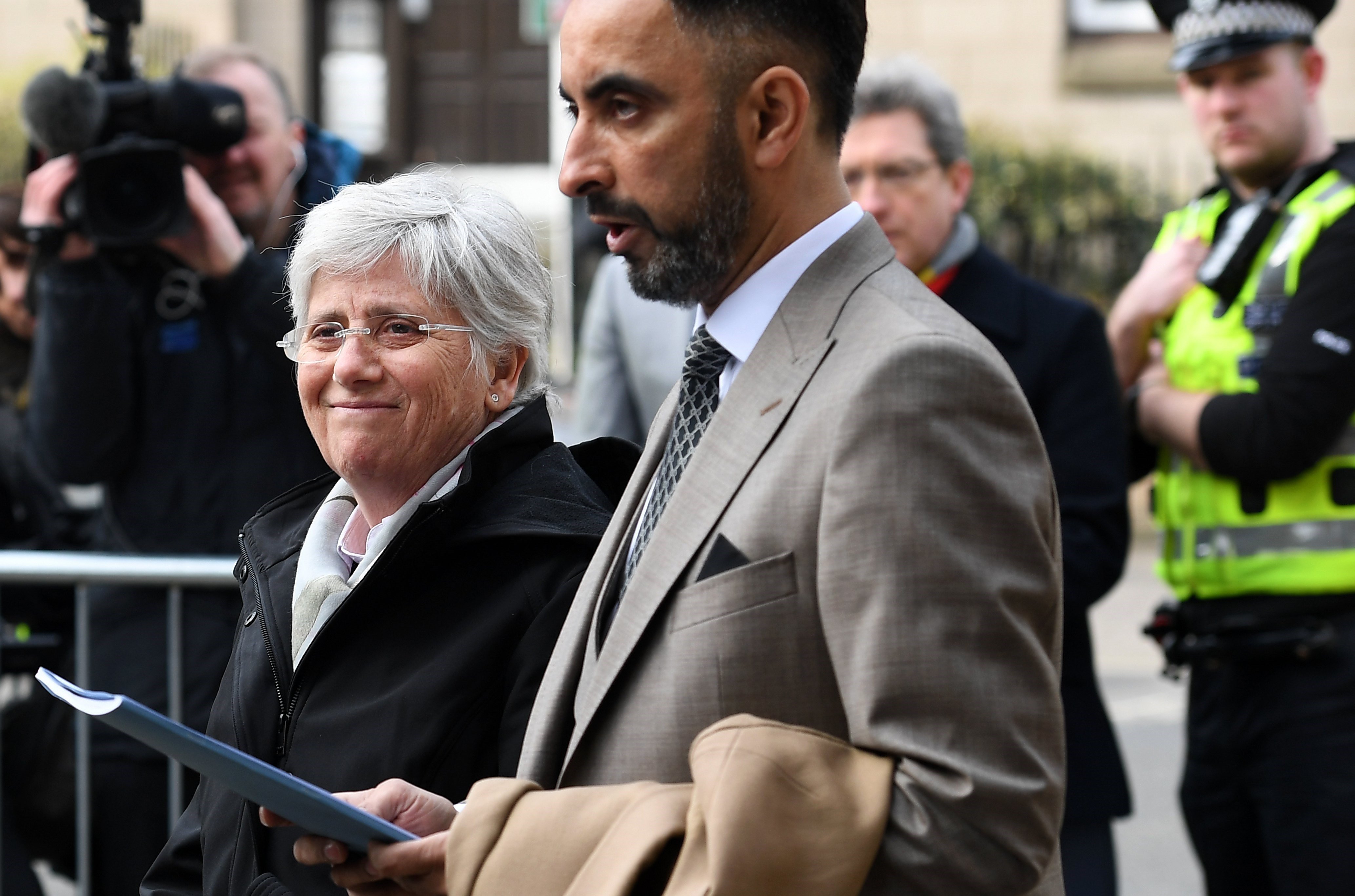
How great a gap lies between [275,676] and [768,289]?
3.12 feet

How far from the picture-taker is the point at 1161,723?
24.9 ft

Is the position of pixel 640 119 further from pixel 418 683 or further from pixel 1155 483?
pixel 1155 483

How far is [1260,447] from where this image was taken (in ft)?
10.6

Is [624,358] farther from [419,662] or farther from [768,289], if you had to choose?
[768,289]

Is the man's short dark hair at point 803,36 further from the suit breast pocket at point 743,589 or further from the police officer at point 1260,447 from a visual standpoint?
the police officer at point 1260,447

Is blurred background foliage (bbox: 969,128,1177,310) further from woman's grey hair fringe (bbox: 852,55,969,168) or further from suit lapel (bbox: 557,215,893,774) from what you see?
suit lapel (bbox: 557,215,893,774)

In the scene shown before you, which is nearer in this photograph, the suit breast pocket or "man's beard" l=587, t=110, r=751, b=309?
the suit breast pocket

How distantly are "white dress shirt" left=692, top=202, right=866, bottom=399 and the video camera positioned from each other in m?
2.05

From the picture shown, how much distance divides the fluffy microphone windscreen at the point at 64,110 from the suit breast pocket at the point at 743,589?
2.44m

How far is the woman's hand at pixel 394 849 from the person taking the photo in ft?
5.66

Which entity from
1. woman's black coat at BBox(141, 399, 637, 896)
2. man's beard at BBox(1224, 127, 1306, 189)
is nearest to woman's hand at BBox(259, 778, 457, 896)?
woman's black coat at BBox(141, 399, 637, 896)

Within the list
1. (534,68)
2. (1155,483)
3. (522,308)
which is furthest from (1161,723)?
(534,68)

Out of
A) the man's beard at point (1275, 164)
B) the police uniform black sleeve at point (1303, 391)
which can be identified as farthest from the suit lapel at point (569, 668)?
the man's beard at point (1275, 164)

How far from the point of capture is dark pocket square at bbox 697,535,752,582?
1.62 metres
